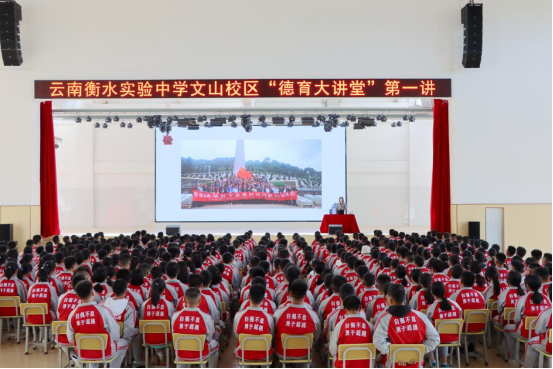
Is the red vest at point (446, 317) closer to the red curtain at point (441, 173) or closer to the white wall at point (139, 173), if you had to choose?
the red curtain at point (441, 173)

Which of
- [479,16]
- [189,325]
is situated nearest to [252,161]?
[479,16]

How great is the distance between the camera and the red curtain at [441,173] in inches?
504

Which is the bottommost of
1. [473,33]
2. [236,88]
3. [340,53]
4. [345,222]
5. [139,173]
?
[345,222]

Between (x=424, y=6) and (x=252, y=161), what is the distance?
8.44 m

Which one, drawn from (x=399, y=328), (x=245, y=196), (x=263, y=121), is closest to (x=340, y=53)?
(x=263, y=121)

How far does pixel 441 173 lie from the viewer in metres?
13.0

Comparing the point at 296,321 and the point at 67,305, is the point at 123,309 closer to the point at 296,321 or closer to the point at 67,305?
the point at 67,305

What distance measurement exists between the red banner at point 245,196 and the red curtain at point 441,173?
6365 millimetres


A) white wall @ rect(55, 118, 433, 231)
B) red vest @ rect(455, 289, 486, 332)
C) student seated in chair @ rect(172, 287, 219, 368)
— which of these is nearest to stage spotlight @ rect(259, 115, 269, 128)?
white wall @ rect(55, 118, 433, 231)

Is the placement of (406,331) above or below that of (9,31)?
below

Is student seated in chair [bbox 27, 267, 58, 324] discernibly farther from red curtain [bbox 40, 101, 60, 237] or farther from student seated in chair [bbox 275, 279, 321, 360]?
red curtain [bbox 40, 101, 60, 237]

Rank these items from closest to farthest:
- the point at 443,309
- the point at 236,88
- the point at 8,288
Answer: the point at 443,309, the point at 8,288, the point at 236,88

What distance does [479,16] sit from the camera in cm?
1178

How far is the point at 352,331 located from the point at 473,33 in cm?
1002
